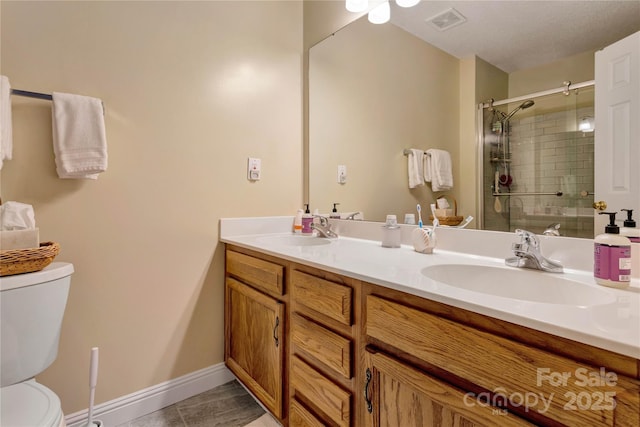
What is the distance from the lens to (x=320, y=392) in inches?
39.5

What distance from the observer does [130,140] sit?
4.54 feet

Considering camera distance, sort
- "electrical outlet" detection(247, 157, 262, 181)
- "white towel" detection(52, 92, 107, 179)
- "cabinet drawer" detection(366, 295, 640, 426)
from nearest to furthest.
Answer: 1. "cabinet drawer" detection(366, 295, 640, 426)
2. "white towel" detection(52, 92, 107, 179)
3. "electrical outlet" detection(247, 157, 262, 181)

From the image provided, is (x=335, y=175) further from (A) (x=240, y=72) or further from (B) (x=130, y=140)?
(B) (x=130, y=140)

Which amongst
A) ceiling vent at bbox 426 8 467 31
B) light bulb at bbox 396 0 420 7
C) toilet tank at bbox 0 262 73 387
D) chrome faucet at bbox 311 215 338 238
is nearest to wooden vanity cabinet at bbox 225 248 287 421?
chrome faucet at bbox 311 215 338 238

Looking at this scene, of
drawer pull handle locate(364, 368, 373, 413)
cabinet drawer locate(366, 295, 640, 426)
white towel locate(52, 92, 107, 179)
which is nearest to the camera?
cabinet drawer locate(366, 295, 640, 426)

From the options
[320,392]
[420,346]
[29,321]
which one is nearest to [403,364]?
[420,346]

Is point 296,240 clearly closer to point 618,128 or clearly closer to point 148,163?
point 148,163

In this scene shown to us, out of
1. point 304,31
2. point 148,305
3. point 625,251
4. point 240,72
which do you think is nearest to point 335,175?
point 240,72

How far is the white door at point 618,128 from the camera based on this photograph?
2.77 feet

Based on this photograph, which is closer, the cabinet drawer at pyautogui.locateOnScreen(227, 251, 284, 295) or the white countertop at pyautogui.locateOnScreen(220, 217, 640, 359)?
the white countertop at pyautogui.locateOnScreen(220, 217, 640, 359)

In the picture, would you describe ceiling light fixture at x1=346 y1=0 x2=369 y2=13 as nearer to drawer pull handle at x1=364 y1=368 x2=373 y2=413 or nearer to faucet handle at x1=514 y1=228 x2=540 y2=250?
faucet handle at x1=514 y1=228 x2=540 y2=250

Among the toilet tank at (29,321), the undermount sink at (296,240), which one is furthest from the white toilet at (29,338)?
the undermount sink at (296,240)

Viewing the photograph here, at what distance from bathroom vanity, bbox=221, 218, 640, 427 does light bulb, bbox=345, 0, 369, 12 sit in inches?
48.8

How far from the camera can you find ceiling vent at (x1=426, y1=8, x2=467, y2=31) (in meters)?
1.26
